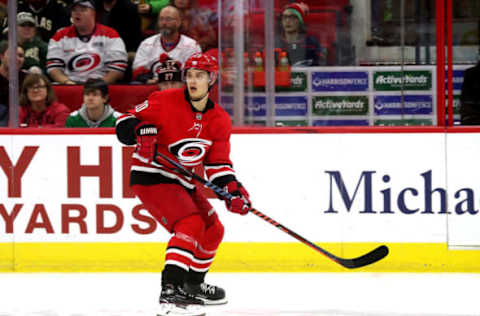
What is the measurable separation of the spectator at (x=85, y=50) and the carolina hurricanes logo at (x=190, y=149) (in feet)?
4.60

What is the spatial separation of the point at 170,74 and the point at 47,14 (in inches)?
30.5

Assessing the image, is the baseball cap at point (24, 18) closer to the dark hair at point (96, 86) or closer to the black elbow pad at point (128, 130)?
the dark hair at point (96, 86)

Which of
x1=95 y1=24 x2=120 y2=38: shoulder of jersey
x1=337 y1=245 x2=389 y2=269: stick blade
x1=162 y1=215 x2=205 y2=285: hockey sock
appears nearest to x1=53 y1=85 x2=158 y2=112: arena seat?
x1=95 y1=24 x2=120 y2=38: shoulder of jersey

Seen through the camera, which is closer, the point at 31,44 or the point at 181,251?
the point at 181,251

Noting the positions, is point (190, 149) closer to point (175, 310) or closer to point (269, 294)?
point (175, 310)

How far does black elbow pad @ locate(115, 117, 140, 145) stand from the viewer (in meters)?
3.82

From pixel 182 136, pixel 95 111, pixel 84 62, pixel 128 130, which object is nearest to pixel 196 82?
pixel 182 136

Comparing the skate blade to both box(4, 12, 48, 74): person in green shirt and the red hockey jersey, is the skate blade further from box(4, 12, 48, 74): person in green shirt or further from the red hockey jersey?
box(4, 12, 48, 74): person in green shirt

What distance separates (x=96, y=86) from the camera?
523 centimetres

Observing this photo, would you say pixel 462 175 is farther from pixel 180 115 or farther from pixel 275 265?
pixel 180 115

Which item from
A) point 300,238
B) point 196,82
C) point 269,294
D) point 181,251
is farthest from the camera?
point 269,294

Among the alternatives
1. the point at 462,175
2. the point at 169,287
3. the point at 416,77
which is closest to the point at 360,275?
the point at 462,175

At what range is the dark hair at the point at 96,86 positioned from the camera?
5.21 meters

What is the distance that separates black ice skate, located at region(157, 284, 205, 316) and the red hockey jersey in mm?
465
